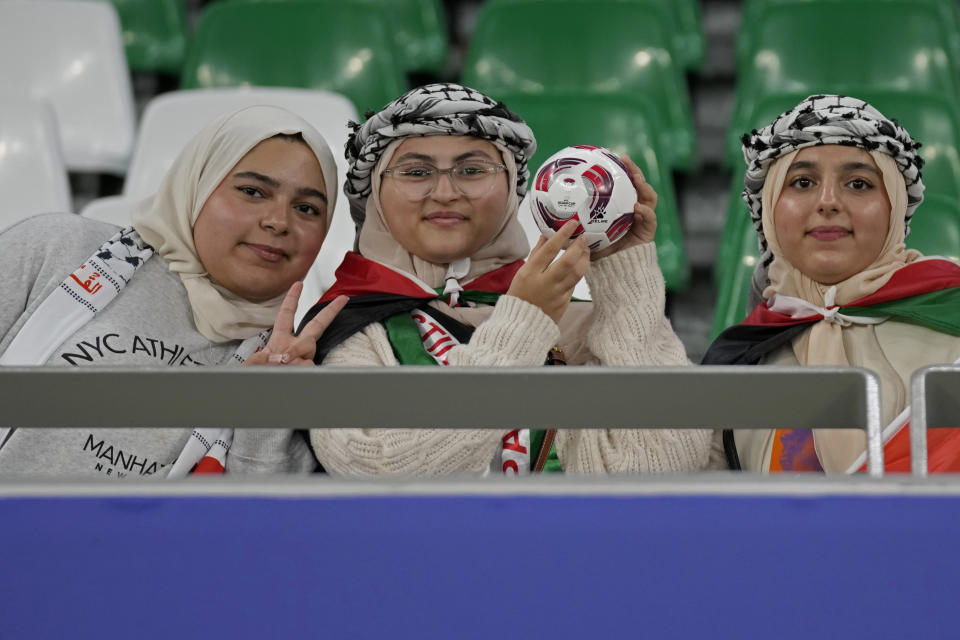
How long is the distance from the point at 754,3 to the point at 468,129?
1.92 meters

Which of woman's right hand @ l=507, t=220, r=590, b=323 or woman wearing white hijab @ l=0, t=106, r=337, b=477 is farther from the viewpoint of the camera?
woman wearing white hijab @ l=0, t=106, r=337, b=477

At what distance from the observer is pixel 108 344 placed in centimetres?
155

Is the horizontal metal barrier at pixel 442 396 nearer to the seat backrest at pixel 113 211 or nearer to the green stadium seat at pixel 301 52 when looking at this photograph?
the seat backrest at pixel 113 211

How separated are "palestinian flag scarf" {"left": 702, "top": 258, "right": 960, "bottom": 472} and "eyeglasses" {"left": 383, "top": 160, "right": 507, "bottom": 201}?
38 centimetres

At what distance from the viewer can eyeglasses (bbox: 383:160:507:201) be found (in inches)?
59.4

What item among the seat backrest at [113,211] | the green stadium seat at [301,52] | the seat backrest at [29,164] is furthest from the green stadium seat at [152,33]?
the seat backrest at [113,211]

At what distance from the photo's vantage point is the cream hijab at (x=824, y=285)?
1.50 meters

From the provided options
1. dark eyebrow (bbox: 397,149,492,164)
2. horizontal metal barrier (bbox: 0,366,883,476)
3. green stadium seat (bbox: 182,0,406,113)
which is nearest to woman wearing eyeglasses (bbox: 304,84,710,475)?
dark eyebrow (bbox: 397,149,492,164)

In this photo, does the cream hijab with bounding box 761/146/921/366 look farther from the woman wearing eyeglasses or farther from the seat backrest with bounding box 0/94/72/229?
the seat backrest with bounding box 0/94/72/229

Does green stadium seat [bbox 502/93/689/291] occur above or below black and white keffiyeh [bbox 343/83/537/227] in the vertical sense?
below

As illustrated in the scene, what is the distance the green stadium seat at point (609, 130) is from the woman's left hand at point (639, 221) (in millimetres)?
926
